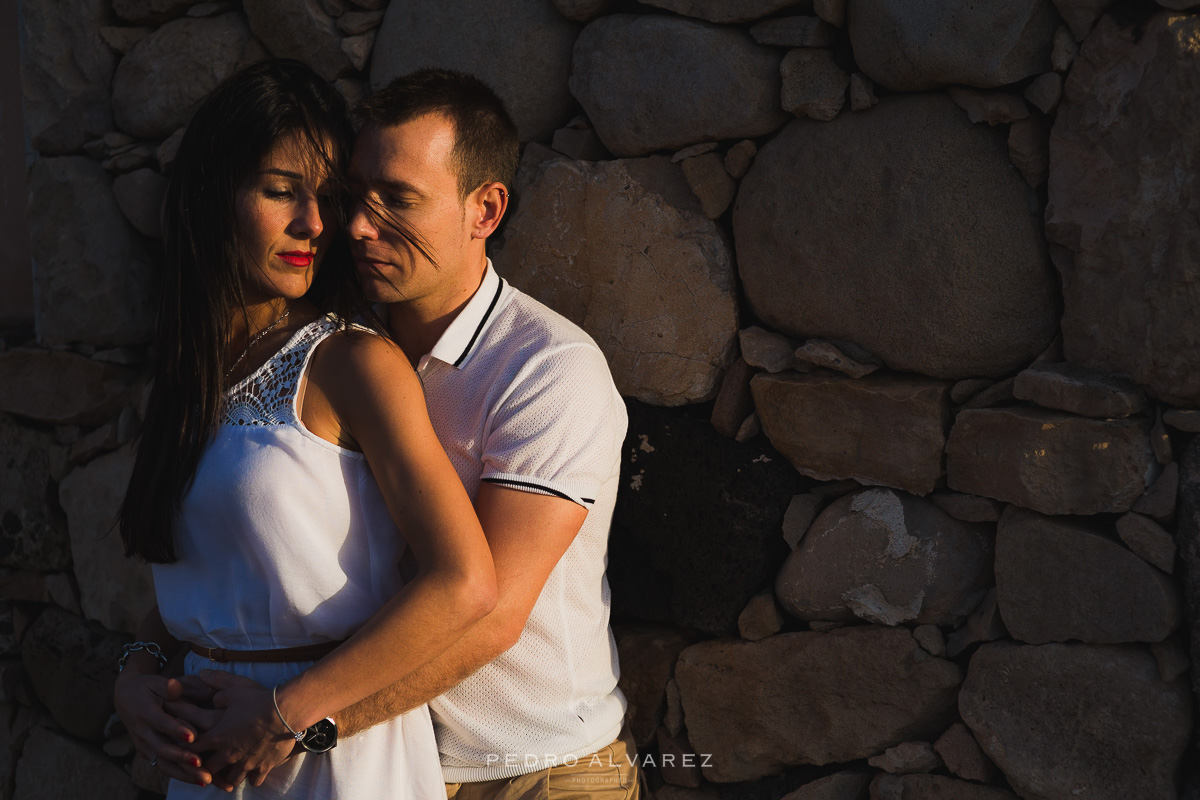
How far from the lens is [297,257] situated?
1.59 meters

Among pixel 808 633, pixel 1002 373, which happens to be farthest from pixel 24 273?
pixel 1002 373

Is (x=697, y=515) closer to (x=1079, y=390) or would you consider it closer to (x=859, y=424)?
(x=859, y=424)

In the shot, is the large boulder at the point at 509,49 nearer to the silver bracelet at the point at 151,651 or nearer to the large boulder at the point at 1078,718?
the silver bracelet at the point at 151,651

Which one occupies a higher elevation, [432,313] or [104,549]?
[432,313]

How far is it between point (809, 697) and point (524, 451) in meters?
0.87

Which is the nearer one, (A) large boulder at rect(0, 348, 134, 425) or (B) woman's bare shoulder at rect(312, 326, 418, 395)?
(B) woman's bare shoulder at rect(312, 326, 418, 395)

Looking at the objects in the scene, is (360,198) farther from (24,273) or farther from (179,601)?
(24,273)

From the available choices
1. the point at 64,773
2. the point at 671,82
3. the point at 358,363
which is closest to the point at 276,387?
the point at 358,363

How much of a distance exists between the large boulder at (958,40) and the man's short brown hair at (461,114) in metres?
0.72

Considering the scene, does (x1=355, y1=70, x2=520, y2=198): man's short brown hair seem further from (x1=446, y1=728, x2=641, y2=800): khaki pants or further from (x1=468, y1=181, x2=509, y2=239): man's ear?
(x1=446, y1=728, x2=641, y2=800): khaki pants

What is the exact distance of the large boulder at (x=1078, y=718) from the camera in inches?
62.3

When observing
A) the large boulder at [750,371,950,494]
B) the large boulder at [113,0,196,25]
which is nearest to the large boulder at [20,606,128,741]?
the large boulder at [113,0,196,25]

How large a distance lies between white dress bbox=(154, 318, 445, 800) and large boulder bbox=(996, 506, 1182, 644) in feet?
3.66

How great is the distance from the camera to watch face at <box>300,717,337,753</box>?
1425mm
